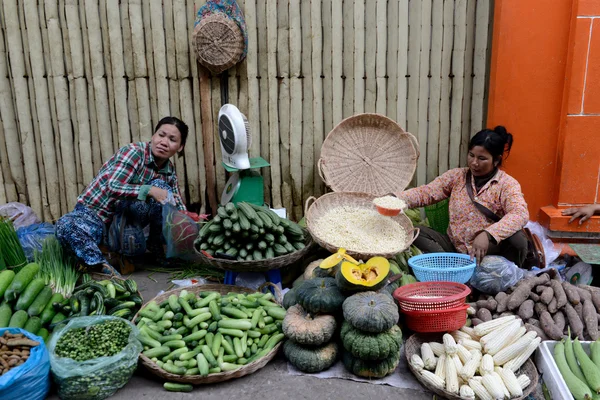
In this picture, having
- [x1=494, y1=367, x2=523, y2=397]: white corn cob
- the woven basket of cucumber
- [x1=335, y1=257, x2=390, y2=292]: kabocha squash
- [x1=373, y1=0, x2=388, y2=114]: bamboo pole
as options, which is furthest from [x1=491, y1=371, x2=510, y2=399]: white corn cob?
[x1=373, y1=0, x2=388, y2=114]: bamboo pole

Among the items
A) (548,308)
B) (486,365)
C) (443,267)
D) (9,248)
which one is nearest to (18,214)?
(9,248)

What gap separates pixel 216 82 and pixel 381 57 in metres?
1.69

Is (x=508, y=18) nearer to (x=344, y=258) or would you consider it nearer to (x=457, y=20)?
(x=457, y=20)

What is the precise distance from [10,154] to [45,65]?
39.2 inches

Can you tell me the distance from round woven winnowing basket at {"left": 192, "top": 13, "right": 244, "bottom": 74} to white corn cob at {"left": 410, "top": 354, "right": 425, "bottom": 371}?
10.1 feet

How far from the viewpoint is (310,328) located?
2824 mm

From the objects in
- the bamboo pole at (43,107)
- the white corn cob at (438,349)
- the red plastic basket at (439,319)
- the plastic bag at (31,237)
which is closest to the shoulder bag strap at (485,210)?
the red plastic basket at (439,319)

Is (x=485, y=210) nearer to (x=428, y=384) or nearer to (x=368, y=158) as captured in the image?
(x=368, y=158)

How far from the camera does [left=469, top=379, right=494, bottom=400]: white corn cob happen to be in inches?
99.7

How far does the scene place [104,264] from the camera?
3.92 meters

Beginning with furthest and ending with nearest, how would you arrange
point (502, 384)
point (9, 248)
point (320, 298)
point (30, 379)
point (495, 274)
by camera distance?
point (9, 248) → point (495, 274) → point (320, 298) → point (502, 384) → point (30, 379)

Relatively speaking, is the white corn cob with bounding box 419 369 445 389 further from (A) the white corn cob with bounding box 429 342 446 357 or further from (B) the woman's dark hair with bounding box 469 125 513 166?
(B) the woman's dark hair with bounding box 469 125 513 166

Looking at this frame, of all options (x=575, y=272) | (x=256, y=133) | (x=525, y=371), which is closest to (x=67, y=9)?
(x=256, y=133)

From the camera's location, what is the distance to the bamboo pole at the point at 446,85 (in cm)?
451
